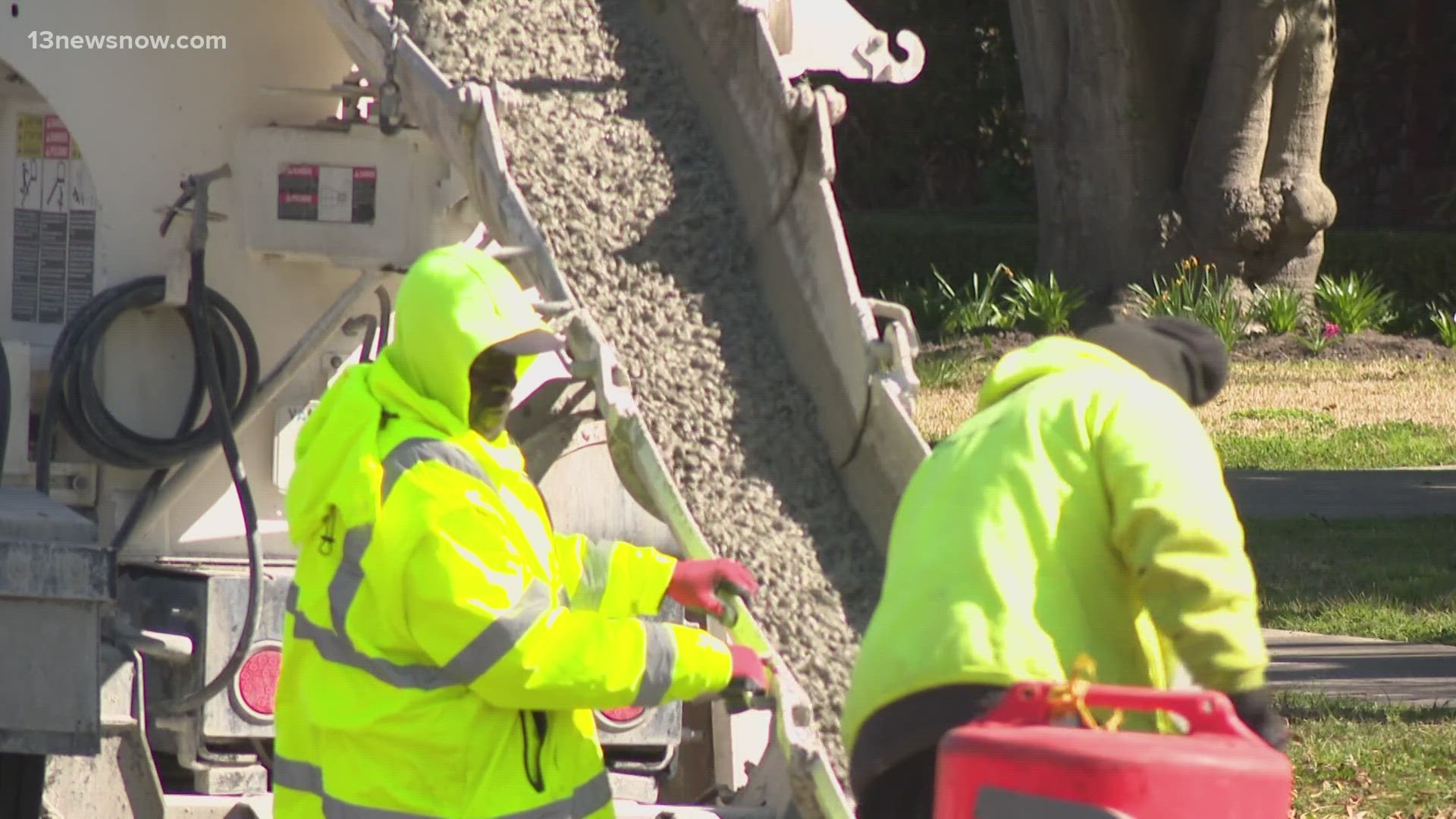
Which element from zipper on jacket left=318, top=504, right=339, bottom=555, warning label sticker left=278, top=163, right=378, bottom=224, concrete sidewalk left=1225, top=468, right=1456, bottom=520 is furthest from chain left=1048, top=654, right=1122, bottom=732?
concrete sidewalk left=1225, top=468, right=1456, bottom=520

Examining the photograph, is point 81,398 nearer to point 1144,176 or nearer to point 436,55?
point 436,55

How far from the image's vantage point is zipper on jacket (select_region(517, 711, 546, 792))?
3297 mm

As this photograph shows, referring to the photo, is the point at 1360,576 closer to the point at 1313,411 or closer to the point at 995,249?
the point at 1313,411

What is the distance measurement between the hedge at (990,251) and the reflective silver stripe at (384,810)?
15870 mm

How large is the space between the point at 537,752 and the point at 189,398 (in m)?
2.18

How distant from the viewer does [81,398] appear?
5.04 m

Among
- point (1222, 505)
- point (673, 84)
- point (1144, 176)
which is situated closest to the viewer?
point (1222, 505)

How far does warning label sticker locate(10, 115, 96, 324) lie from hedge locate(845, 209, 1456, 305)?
1468 cm

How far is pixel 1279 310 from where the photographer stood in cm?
1662

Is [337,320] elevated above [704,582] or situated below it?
below

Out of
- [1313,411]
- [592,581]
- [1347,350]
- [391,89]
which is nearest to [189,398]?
[391,89]

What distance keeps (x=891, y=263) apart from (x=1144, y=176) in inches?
181

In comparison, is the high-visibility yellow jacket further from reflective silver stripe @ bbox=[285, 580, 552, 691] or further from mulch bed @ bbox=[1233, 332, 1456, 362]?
mulch bed @ bbox=[1233, 332, 1456, 362]

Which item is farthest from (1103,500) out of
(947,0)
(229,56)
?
(947,0)
